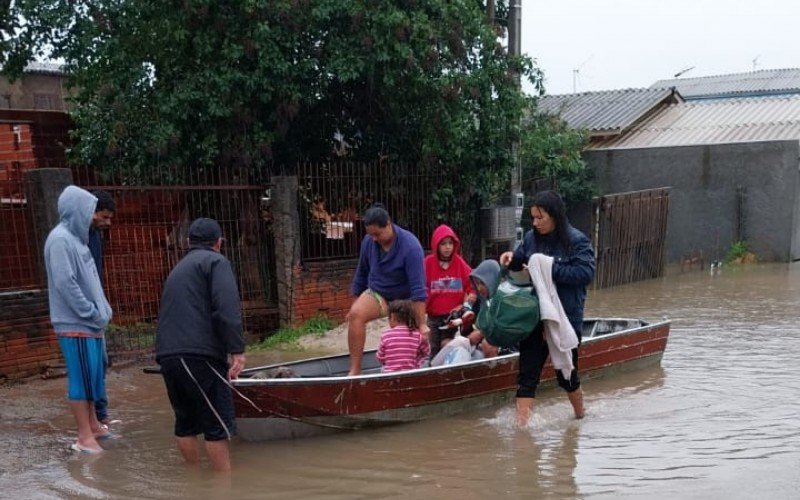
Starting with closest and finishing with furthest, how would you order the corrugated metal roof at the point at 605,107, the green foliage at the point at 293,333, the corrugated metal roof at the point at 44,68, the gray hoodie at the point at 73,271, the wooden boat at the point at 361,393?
the gray hoodie at the point at 73,271 < the wooden boat at the point at 361,393 < the green foliage at the point at 293,333 < the corrugated metal roof at the point at 605,107 < the corrugated metal roof at the point at 44,68

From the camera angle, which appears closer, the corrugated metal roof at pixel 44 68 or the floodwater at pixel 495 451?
the floodwater at pixel 495 451

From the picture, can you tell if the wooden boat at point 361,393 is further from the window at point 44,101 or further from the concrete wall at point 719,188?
the window at point 44,101

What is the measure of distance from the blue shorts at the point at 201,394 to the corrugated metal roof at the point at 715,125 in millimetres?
16309

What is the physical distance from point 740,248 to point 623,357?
11.2 m

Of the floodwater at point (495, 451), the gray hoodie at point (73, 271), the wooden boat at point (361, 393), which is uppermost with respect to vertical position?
the gray hoodie at point (73, 271)

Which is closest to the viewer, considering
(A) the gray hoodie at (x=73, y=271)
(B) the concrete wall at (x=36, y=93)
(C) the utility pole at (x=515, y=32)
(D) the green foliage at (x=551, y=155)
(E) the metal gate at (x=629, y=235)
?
(A) the gray hoodie at (x=73, y=271)

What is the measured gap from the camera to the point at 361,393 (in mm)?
6934

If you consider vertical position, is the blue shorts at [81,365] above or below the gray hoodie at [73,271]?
below

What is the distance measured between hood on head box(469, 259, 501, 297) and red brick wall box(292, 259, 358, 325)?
4151 millimetres

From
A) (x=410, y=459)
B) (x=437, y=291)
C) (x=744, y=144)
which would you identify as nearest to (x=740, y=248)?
(x=744, y=144)

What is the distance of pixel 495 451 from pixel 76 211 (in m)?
3.62

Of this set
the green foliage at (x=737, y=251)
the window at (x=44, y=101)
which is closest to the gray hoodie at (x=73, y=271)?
the green foliage at (x=737, y=251)

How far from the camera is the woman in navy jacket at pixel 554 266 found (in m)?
6.69

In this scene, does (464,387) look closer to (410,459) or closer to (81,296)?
(410,459)
